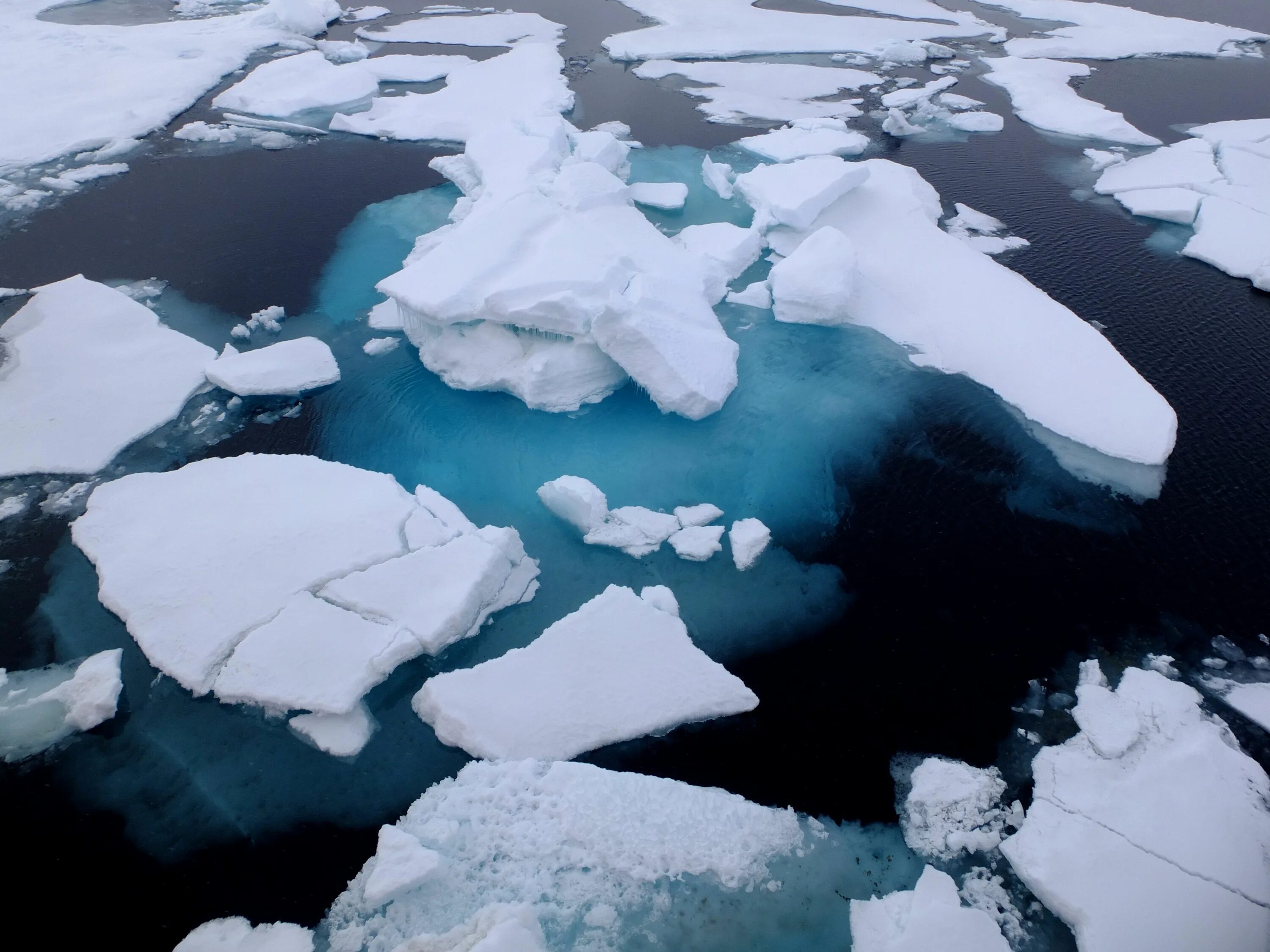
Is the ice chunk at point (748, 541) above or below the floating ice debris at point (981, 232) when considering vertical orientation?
below

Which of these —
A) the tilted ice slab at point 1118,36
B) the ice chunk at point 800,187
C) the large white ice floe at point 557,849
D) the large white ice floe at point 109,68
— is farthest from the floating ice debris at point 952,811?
the tilted ice slab at point 1118,36

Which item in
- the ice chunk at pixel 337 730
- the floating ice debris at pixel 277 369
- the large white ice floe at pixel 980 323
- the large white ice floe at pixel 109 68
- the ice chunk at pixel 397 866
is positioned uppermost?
the large white ice floe at pixel 109 68

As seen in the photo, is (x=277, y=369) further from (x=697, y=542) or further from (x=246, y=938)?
(x=246, y=938)

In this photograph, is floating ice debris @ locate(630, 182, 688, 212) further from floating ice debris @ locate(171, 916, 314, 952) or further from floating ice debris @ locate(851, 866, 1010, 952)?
floating ice debris @ locate(171, 916, 314, 952)

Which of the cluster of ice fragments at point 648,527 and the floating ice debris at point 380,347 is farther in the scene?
the floating ice debris at point 380,347

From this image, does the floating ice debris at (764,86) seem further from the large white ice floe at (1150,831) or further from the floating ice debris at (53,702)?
the floating ice debris at (53,702)

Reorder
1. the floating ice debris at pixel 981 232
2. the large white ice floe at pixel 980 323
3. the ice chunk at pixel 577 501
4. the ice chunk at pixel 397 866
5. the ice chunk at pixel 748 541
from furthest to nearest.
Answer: the floating ice debris at pixel 981 232 < the large white ice floe at pixel 980 323 < the ice chunk at pixel 577 501 < the ice chunk at pixel 748 541 < the ice chunk at pixel 397 866

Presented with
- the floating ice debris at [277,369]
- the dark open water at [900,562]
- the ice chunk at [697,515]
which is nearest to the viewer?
the dark open water at [900,562]

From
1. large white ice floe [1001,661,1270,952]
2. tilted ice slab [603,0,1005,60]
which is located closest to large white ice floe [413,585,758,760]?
large white ice floe [1001,661,1270,952]
